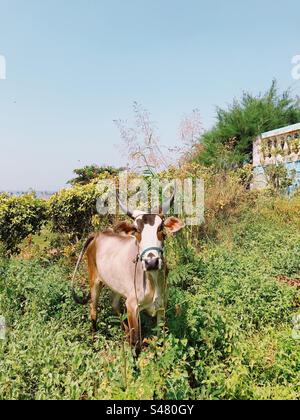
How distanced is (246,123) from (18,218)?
29.9 ft

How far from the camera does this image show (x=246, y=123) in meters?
12.8

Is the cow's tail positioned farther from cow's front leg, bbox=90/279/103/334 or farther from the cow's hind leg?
cow's front leg, bbox=90/279/103/334

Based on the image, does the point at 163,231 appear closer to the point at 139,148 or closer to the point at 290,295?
the point at 290,295

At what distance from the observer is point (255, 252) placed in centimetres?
614

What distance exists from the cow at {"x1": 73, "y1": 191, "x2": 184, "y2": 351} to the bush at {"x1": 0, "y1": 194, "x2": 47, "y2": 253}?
2.38 metres

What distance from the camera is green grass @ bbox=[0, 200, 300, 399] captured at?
2.67 meters

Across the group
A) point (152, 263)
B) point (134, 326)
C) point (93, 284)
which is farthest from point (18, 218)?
point (152, 263)

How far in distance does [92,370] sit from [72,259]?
3.57 m

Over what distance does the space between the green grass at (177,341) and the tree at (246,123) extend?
24.4 ft

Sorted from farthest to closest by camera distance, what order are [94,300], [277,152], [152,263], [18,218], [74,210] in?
[277,152] < [74,210] < [18,218] < [94,300] < [152,263]

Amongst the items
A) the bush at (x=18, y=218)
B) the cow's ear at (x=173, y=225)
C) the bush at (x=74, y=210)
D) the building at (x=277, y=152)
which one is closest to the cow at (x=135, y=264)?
the cow's ear at (x=173, y=225)

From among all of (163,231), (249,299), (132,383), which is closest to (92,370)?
(132,383)

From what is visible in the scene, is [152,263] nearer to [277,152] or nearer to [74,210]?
[74,210]

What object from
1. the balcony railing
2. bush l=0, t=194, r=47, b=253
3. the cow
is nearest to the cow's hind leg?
the cow
